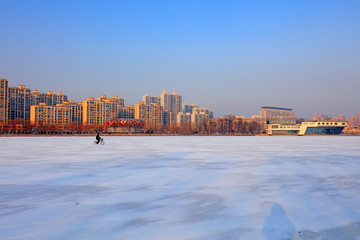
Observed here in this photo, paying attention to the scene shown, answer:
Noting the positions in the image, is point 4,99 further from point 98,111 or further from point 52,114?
point 98,111

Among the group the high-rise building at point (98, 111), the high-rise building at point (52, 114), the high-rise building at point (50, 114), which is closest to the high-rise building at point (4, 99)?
the high-rise building at point (52, 114)

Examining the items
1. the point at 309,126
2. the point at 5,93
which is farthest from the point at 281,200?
the point at 5,93

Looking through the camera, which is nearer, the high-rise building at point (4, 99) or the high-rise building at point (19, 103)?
the high-rise building at point (4, 99)

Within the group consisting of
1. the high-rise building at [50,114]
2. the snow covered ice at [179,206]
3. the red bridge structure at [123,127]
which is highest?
the high-rise building at [50,114]

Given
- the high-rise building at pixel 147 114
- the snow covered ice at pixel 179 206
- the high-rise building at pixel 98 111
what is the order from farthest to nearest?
the high-rise building at pixel 147 114, the high-rise building at pixel 98 111, the snow covered ice at pixel 179 206

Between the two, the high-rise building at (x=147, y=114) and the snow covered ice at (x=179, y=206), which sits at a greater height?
the high-rise building at (x=147, y=114)

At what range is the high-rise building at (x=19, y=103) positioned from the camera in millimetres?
165000

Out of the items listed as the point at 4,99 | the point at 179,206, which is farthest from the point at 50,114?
the point at 179,206

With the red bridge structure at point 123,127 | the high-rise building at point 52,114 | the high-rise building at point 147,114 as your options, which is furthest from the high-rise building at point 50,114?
the red bridge structure at point 123,127

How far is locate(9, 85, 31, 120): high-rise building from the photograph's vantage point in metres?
165

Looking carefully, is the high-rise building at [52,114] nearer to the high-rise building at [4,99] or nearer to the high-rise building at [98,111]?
the high-rise building at [98,111]

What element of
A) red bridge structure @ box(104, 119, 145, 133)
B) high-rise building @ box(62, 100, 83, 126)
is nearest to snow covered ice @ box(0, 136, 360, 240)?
red bridge structure @ box(104, 119, 145, 133)

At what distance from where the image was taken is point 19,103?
17050cm

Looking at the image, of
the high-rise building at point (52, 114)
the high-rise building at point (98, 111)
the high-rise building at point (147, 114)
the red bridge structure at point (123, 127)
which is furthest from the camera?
the high-rise building at point (147, 114)
